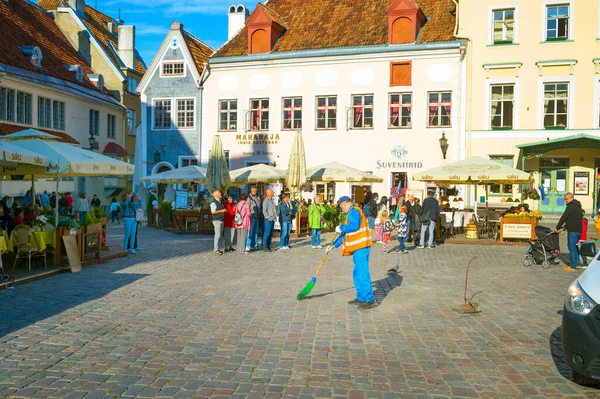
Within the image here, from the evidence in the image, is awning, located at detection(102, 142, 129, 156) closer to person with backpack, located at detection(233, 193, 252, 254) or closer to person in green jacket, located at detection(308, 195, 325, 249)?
person in green jacket, located at detection(308, 195, 325, 249)

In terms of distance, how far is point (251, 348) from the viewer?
725cm

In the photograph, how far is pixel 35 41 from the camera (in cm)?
3394

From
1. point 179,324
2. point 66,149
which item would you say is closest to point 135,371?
point 179,324

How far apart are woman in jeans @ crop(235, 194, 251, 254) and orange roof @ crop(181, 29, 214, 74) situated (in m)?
19.8

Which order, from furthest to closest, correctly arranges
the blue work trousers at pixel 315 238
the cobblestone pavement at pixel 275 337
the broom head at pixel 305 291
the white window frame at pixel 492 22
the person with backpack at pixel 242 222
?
1. the white window frame at pixel 492 22
2. the blue work trousers at pixel 315 238
3. the person with backpack at pixel 242 222
4. the broom head at pixel 305 291
5. the cobblestone pavement at pixel 275 337

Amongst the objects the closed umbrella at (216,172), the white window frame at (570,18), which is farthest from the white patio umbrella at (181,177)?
the white window frame at (570,18)

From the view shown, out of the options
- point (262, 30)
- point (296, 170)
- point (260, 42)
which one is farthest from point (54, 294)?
point (262, 30)

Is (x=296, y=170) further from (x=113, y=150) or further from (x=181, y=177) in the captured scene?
(x=113, y=150)

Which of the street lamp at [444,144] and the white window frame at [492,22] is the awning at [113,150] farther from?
the white window frame at [492,22]

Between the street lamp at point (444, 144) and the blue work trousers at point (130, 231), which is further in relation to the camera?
the street lamp at point (444, 144)

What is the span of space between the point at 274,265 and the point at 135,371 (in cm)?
856

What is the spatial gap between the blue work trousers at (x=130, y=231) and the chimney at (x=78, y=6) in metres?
30.4

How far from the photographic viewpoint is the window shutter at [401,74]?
101 feet

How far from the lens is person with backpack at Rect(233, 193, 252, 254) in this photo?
55.9 feet
